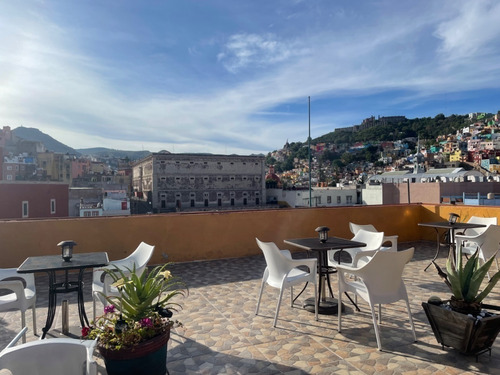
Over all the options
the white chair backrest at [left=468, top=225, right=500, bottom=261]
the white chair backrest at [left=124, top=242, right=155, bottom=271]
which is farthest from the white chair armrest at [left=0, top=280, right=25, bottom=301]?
the white chair backrest at [left=468, top=225, right=500, bottom=261]

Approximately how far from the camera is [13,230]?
221 inches

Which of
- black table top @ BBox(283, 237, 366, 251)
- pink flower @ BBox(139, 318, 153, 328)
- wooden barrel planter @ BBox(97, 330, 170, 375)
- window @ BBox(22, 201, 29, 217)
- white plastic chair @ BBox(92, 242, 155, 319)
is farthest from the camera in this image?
window @ BBox(22, 201, 29, 217)

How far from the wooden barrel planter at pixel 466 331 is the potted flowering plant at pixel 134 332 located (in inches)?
86.5

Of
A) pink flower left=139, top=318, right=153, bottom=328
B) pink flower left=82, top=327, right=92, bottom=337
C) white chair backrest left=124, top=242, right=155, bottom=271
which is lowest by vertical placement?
pink flower left=82, top=327, right=92, bottom=337

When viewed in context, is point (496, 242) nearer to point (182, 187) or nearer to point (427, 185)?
point (427, 185)

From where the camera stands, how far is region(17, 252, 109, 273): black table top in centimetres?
296

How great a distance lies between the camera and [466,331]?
8.63ft

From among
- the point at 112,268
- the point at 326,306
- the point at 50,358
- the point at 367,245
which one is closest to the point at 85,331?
the point at 50,358

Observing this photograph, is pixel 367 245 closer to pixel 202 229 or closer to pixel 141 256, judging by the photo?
pixel 141 256

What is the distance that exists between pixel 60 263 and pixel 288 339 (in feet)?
7.40

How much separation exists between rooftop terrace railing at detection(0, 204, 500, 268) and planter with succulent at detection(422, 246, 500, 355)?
14.8 feet

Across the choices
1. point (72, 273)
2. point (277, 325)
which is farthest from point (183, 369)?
point (72, 273)

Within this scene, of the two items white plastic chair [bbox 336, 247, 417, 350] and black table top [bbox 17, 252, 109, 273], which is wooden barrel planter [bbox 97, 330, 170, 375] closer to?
black table top [bbox 17, 252, 109, 273]

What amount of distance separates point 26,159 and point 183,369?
6250cm
